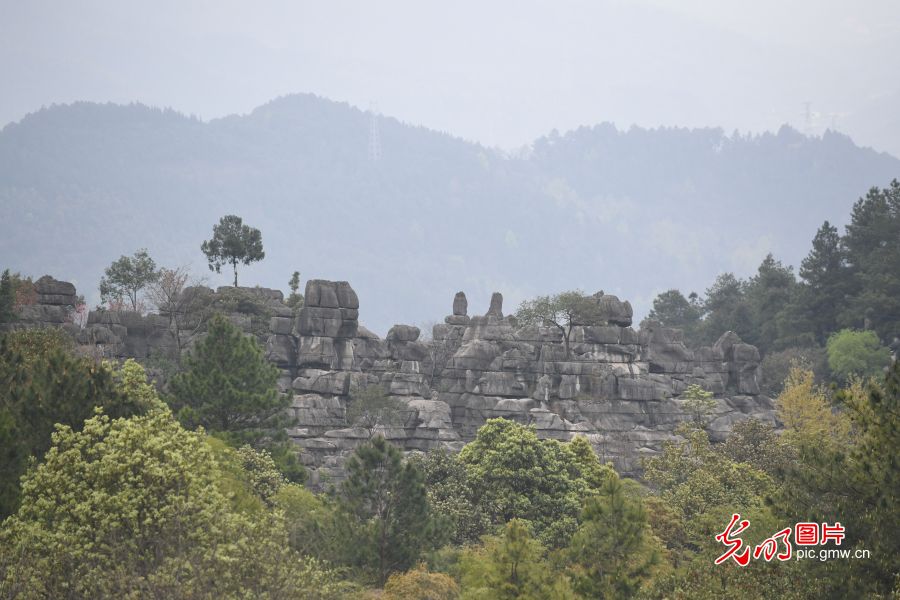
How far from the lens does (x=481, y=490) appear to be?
160ft

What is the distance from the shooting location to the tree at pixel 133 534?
27109 millimetres

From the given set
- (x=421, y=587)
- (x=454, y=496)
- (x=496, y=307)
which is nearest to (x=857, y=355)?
(x=496, y=307)

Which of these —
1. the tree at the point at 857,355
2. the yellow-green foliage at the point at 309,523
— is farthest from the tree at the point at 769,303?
the yellow-green foliage at the point at 309,523

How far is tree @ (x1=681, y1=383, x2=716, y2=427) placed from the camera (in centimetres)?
7950

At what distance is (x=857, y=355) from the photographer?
9175cm

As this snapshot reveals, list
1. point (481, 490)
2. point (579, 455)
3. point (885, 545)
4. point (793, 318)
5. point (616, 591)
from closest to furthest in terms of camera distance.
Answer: point (885, 545) < point (616, 591) < point (481, 490) < point (579, 455) < point (793, 318)

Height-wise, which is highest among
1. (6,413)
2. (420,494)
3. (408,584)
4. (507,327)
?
(507,327)

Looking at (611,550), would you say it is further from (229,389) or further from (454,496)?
(229,389)

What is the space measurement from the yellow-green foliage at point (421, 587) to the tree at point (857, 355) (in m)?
60.0

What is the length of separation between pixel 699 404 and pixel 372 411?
71.5 feet

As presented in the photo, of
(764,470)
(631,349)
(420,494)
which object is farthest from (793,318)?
(420,494)

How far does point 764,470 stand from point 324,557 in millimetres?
24680

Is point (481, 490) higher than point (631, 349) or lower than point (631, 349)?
lower

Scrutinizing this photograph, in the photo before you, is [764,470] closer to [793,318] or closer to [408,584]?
[408,584]
